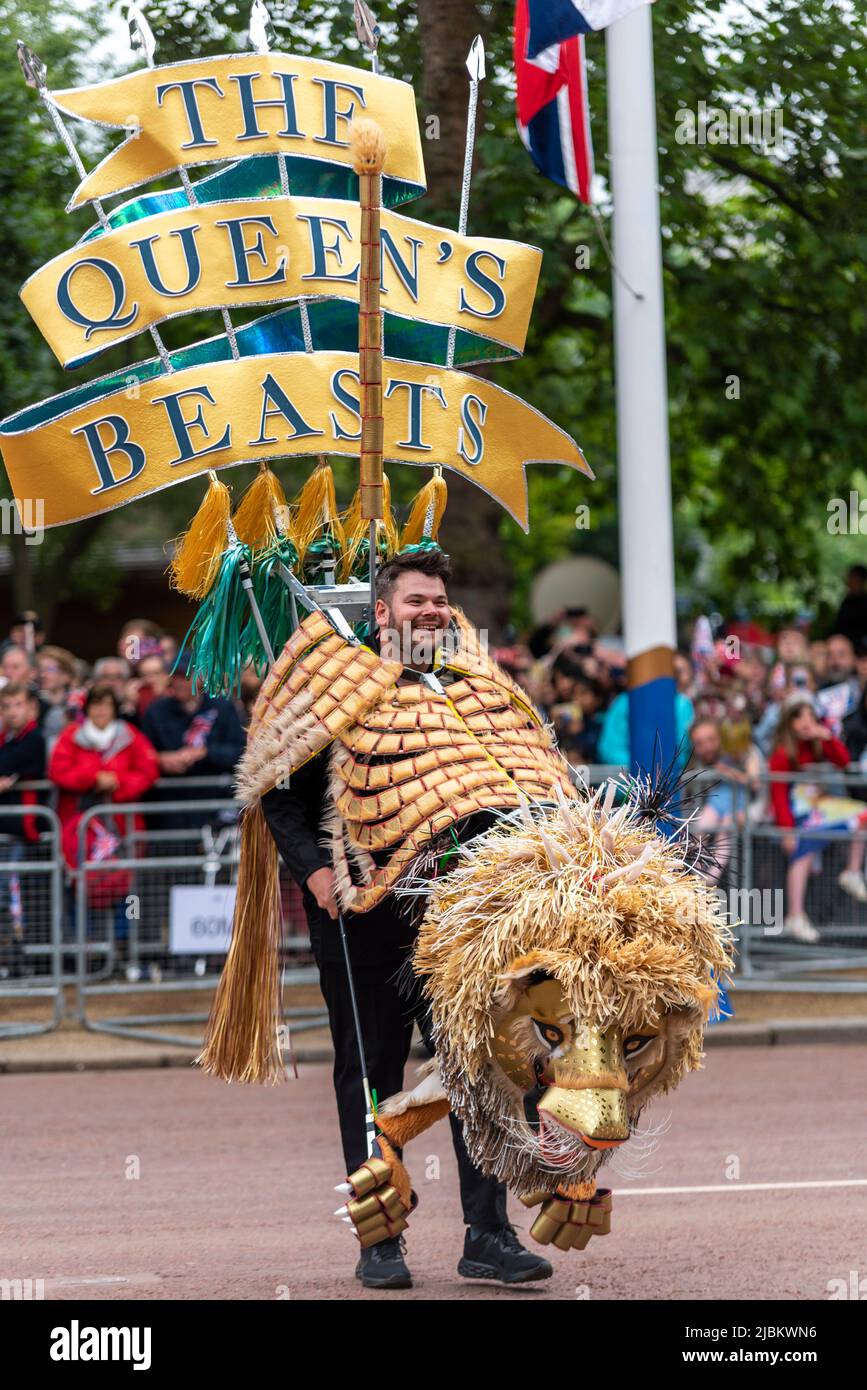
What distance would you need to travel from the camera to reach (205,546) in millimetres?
6199

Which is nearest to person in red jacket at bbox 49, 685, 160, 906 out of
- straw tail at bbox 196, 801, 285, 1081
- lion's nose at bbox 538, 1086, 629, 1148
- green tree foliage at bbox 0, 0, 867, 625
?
green tree foliage at bbox 0, 0, 867, 625

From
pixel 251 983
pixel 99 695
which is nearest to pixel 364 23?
pixel 251 983

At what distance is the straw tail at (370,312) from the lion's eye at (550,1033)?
1472 mm

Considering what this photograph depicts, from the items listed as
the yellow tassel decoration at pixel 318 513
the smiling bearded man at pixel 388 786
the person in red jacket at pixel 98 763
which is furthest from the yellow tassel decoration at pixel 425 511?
the person in red jacket at pixel 98 763

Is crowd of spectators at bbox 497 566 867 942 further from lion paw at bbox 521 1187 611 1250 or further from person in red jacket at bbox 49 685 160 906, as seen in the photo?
lion paw at bbox 521 1187 611 1250

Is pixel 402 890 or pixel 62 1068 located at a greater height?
pixel 402 890

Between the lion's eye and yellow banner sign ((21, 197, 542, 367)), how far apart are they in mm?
2458

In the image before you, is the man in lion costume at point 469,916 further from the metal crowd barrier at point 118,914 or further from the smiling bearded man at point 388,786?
the metal crowd barrier at point 118,914

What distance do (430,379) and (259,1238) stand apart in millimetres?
2687

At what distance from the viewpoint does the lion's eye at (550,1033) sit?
4.80 metres

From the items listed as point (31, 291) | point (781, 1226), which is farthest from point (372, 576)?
point (781, 1226)

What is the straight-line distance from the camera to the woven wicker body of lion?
4723mm

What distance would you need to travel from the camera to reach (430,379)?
6426 mm
